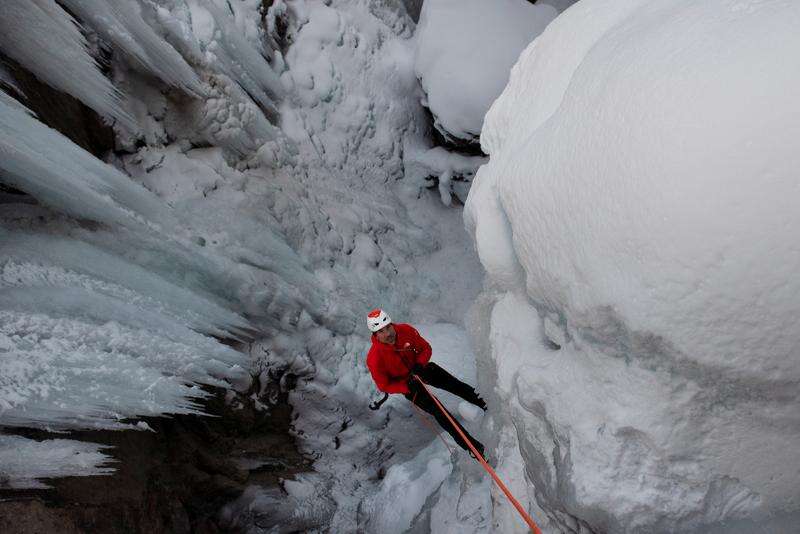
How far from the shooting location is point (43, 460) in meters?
2.28

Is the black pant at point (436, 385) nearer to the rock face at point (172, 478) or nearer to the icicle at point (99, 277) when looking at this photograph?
the rock face at point (172, 478)

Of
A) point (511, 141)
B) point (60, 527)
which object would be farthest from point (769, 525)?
point (60, 527)

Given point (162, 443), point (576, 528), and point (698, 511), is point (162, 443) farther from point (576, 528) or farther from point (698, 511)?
point (698, 511)

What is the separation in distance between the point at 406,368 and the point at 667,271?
1.92m

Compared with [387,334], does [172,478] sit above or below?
below

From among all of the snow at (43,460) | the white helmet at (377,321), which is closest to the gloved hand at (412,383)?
the white helmet at (377,321)

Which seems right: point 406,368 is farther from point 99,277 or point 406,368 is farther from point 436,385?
point 99,277

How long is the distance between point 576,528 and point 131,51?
3393 mm

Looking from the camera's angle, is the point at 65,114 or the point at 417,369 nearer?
the point at 65,114

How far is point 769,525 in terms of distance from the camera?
1.70 meters

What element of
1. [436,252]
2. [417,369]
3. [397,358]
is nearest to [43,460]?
[397,358]

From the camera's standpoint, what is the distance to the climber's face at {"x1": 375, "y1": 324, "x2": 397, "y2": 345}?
9.92ft

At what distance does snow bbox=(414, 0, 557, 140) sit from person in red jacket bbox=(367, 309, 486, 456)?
2.31 meters

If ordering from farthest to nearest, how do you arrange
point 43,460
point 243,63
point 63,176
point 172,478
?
point 243,63
point 172,478
point 63,176
point 43,460
